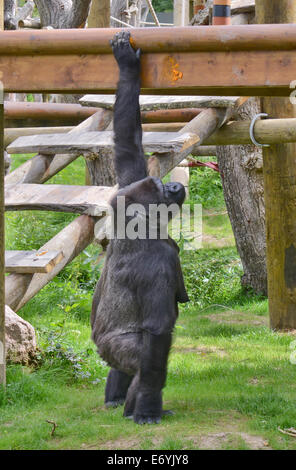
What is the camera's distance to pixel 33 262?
4.27 metres

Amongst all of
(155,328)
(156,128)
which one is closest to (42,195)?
(155,328)

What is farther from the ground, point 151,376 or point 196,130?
point 196,130

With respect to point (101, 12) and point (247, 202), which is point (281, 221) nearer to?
point (247, 202)

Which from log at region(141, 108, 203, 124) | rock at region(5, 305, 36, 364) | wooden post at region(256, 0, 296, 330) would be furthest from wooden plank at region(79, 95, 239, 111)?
rock at region(5, 305, 36, 364)

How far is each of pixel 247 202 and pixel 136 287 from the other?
4.08 m

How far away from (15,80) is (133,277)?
1.24 metres

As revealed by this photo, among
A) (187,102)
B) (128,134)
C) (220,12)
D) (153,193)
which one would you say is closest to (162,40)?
(128,134)

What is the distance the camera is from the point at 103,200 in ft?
15.5

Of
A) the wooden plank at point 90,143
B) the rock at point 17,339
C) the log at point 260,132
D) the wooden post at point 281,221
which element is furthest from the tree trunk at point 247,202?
the rock at point 17,339

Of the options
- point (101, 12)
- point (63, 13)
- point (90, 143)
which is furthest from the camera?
point (63, 13)

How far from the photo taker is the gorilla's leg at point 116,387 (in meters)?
4.21

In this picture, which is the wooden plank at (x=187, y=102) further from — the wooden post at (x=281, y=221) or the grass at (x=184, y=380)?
the grass at (x=184, y=380)

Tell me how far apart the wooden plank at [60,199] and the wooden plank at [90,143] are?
A: 32 cm

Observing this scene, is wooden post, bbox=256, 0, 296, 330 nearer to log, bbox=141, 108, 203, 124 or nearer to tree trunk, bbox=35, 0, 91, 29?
log, bbox=141, 108, 203, 124
